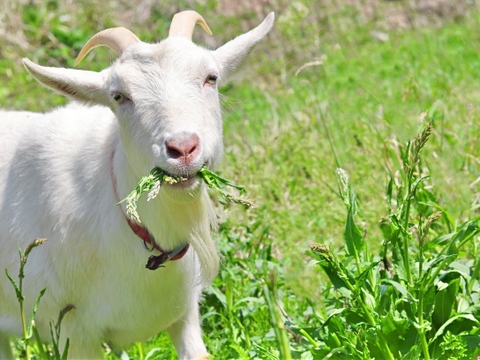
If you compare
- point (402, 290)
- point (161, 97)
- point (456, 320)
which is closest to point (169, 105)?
point (161, 97)

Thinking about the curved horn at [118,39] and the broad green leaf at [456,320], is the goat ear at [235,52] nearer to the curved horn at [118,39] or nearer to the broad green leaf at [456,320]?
the curved horn at [118,39]

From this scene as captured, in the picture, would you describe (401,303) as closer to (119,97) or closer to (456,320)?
(456,320)

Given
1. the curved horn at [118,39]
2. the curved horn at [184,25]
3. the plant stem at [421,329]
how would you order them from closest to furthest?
1. the plant stem at [421,329]
2. the curved horn at [118,39]
3. the curved horn at [184,25]

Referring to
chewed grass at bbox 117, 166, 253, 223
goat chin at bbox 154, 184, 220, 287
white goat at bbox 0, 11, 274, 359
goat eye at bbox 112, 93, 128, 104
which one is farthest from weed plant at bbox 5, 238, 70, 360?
goat eye at bbox 112, 93, 128, 104

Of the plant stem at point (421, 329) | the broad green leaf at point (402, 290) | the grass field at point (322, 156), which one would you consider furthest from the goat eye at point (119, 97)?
the plant stem at point (421, 329)

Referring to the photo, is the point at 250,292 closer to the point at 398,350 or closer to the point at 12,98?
the point at 398,350

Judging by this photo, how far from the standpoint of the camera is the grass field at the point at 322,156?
3.95 m

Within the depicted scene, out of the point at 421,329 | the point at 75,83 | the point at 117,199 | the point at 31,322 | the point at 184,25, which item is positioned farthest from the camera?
the point at 184,25

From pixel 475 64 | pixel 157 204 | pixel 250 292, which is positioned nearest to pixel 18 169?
pixel 157 204

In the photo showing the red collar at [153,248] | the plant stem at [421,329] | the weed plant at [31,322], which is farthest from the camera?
the red collar at [153,248]

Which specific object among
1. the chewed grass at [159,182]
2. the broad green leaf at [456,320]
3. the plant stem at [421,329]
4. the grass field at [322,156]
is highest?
the chewed grass at [159,182]

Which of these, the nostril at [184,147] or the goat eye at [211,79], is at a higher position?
the goat eye at [211,79]

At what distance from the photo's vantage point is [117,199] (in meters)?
4.37

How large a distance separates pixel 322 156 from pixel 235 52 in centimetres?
243
